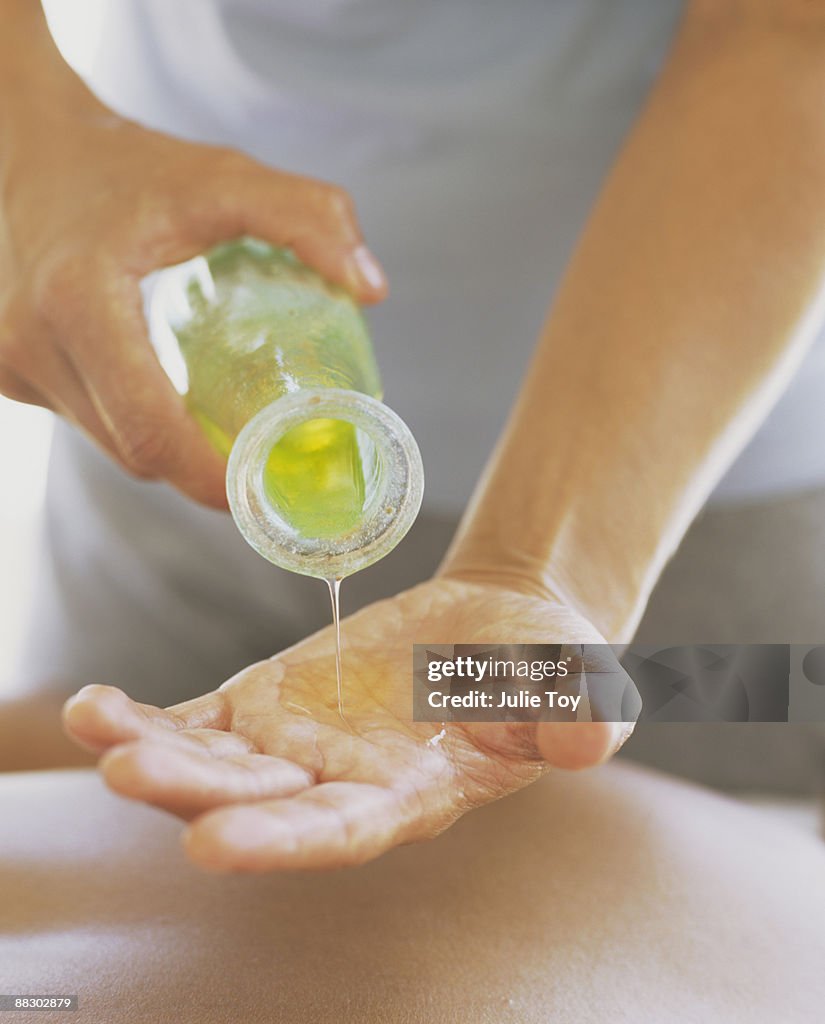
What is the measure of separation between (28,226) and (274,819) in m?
0.45

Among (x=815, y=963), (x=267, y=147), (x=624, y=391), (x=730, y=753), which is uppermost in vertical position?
(x=267, y=147)

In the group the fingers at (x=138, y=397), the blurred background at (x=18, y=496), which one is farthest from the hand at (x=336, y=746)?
the blurred background at (x=18, y=496)

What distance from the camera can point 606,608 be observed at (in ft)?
2.13

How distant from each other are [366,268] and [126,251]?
0.13 meters

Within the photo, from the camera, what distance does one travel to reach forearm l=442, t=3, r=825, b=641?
0.67 m

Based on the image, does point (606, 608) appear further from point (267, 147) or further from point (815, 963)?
point (267, 147)

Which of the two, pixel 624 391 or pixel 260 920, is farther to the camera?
pixel 624 391

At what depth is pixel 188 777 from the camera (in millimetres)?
389

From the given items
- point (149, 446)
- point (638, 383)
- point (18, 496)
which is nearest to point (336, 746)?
point (149, 446)

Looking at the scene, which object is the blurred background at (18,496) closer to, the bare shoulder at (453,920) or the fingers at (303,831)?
the bare shoulder at (453,920)

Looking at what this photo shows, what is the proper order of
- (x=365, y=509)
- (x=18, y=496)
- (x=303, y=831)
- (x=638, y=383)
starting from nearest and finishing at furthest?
(x=303, y=831)
(x=365, y=509)
(x=638, y=383)
(x=18, y=496)

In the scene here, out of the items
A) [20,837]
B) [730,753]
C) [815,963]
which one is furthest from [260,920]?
[730,753]

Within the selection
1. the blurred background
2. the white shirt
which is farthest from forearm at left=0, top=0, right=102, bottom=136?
the blurred background

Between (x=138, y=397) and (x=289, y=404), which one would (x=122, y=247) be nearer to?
(x=138, y=397)
